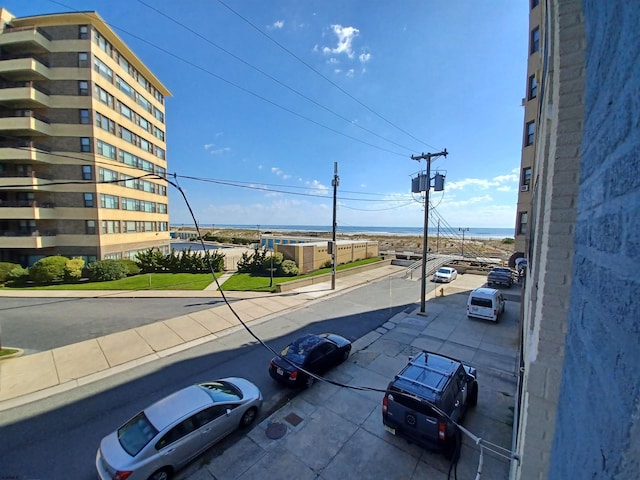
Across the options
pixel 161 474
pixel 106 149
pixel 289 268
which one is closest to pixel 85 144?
pixel 106 149

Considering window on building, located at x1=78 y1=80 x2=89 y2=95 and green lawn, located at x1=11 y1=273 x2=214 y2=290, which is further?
window on building, located at x1=78 y1=80 x2=89 y2=95

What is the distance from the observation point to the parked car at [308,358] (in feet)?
30.1

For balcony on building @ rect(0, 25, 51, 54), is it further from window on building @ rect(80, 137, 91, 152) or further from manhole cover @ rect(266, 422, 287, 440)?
manhole cover @ rect(266, 422, 287, 440)

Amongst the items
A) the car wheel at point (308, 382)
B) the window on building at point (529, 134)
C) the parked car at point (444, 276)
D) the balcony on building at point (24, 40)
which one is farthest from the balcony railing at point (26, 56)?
the parked car at point (444, 276)

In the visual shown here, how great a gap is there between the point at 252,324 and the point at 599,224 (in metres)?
15.2

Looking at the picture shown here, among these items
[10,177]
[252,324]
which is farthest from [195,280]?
[10,177]

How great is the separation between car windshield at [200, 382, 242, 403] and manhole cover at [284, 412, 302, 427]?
1.49 m

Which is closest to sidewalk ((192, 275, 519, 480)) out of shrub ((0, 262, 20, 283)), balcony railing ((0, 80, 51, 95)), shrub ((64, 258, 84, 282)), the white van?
the white van

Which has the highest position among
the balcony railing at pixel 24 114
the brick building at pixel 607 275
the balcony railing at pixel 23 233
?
the balcony railing at pixel 24 114

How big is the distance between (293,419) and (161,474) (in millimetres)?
3227

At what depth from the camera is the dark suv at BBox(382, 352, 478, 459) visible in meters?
6.24

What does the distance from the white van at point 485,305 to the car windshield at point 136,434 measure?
15624mm

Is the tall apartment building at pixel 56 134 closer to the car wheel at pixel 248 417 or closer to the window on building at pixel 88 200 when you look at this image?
the window on building at pixel 88 200

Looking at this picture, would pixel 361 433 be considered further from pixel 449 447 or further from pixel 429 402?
pixel 429 402
